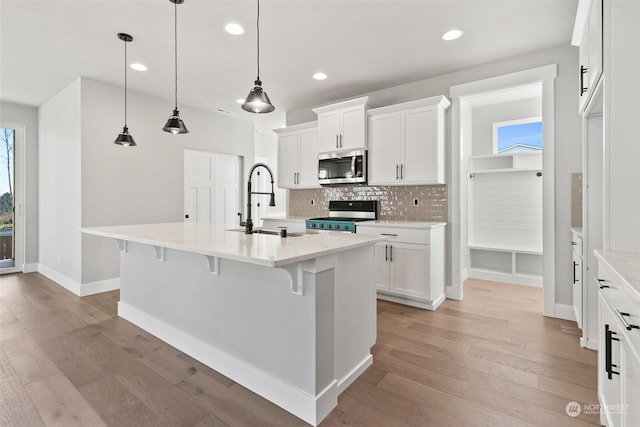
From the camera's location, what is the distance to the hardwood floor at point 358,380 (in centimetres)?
172

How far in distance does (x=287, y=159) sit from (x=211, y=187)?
1.54 meters

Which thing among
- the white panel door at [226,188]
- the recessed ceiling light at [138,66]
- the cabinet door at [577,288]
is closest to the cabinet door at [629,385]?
the cabinet door at [577,288]

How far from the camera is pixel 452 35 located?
2926 millimetres

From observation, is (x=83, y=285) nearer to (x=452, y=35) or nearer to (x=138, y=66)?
(x=138, y=66)

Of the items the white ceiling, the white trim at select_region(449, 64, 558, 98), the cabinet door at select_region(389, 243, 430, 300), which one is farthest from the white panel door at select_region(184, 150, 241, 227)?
the white trim at select_region(449, 64, 558, 98)

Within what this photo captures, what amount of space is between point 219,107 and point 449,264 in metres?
4.28

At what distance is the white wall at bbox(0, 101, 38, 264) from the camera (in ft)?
16.7

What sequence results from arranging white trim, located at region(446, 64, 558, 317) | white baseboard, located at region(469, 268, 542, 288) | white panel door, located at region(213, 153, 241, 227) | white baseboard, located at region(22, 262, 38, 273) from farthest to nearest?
1. white panel door, located at region(213, 153, 241, 227)
2. white baseboard, located at region(22, 262, 38, 273)
3. white baseboard, located at region(469, 268, 542, 288)
4. white trim, located at region(446, 64, 558, 317)

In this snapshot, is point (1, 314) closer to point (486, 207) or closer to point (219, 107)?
point (219, 107)

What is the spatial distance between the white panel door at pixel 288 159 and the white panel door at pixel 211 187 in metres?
1.24

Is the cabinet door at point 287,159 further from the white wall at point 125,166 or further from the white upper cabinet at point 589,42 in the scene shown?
the white upper cabinet at point 589,42

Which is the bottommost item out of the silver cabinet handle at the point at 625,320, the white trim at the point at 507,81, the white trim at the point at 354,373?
the white trim at the point at 354,373

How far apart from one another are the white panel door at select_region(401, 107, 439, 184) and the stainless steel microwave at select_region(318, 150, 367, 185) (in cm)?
54

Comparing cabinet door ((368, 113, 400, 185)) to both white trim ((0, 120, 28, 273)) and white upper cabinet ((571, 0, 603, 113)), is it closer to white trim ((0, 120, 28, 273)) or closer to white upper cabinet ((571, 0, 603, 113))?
white upper cabinet ((571, 0, 603, 113))
